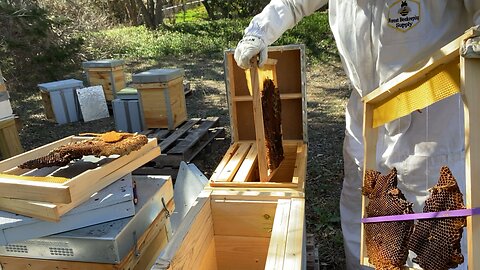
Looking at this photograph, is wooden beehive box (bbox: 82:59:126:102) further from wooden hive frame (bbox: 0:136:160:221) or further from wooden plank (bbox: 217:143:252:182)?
wooden hive frame (bbox: 0:136:160:221)

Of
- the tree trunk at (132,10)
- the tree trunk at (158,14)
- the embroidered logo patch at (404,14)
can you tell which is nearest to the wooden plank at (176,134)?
the embroidered logo patch at (404,14)

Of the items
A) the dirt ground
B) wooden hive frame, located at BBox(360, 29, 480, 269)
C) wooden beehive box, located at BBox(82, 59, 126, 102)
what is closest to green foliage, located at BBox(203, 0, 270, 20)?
the dirt ground

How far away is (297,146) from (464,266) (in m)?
1.09

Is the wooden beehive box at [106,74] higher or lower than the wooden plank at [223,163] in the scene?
higher

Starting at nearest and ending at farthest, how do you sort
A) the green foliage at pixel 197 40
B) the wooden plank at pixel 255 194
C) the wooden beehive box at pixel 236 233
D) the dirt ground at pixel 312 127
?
1. the wooden beehive box at pixel 236 233
2. the wooden plank at pixel 255 194
3. the dirt ground at pixel 312 127
4. the green foliage at pixel 197 40

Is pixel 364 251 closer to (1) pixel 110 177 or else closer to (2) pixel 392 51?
(2) pixel 392 51

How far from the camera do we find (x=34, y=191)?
5.05 ft

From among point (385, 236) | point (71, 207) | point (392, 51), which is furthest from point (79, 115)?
point (385, 236)

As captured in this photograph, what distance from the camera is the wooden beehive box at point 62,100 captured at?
5.38 meters

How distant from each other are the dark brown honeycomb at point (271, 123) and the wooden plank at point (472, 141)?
1.25 m

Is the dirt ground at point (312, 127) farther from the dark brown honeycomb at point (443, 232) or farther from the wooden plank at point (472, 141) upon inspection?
the wooden plank at point (472, 141)

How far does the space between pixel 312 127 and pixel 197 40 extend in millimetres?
6849

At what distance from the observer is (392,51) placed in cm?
177

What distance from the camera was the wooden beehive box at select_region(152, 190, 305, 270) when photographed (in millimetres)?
1479
